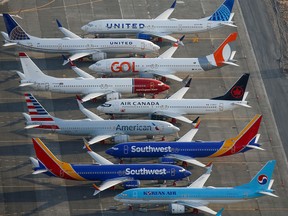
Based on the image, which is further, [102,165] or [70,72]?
[70,72]

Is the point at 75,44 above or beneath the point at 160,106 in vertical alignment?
above

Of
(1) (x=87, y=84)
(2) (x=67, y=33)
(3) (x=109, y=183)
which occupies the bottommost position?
(3) (x=109, y=183)

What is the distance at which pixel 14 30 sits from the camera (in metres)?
178

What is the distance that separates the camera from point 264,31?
193375 mm

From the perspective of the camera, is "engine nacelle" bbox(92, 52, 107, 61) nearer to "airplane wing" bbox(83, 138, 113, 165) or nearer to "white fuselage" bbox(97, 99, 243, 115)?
"white fuselage" bbox(97, 99, 243, 115)

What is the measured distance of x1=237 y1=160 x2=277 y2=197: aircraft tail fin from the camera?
142500 millimetres

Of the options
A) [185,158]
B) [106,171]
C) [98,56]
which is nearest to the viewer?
[106,171]

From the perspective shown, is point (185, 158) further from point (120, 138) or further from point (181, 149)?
point (120, 138)

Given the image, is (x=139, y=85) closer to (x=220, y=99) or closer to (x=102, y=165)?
(x=220, y=99)

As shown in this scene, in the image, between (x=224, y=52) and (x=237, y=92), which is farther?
(x=224, y=52)

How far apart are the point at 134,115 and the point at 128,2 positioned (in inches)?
1532

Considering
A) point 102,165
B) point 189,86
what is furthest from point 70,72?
point 102,165

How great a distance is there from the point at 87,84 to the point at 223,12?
118ft

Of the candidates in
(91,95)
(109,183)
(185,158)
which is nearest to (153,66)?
(91,95)
